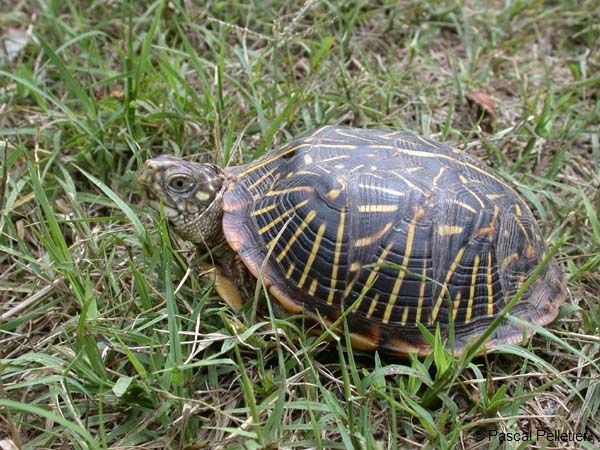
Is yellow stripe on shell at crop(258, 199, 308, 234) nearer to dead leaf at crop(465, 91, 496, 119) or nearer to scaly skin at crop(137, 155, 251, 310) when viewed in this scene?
scaly skin at crop(137, 155, 251, 310)

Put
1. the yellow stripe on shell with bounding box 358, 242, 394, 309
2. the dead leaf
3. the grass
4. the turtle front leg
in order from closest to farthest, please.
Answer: the grass
the yellow stripe on shell with bounding box 358, 242, 394, 309
the turtle front leg
the dead leaf

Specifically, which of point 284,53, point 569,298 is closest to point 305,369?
point 569,298

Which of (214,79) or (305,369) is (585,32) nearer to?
(214,79)

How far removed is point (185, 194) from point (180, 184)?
4 cm

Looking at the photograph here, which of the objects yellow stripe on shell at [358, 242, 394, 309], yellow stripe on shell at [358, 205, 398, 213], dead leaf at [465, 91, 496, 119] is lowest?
dead leaf at [465, 91, 496, 119]

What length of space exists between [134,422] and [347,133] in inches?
49.3

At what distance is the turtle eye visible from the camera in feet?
7.13

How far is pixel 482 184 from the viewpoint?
85.1 inches

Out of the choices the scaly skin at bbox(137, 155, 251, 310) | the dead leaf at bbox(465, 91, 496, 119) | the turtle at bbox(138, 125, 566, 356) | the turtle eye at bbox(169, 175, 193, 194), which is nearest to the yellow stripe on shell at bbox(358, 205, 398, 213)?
the turtle at bbox(138, 125, 566, 356)

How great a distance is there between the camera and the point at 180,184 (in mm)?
2186

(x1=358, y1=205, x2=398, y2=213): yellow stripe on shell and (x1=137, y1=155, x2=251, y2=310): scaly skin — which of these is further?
(x1=137, y1=155, x2=251, y2=310): scaly skin

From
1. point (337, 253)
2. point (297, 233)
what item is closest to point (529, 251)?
point (337, 253)

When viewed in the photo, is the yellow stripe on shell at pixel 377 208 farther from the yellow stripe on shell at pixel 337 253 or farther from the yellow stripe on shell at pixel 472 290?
the yellow stripe on shell at pixel 472 290

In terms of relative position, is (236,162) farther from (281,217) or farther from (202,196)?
(281,217)
